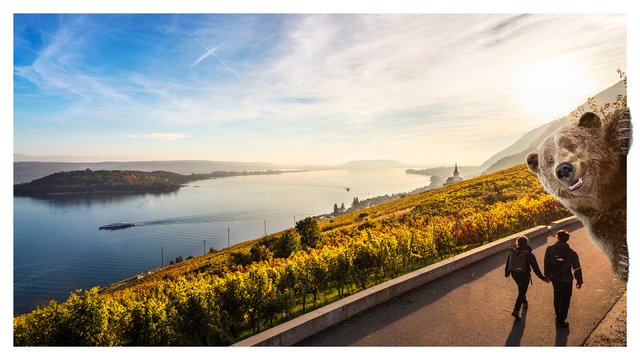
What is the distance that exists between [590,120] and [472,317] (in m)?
2.08

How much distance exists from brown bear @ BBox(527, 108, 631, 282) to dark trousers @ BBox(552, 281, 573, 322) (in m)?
0.49

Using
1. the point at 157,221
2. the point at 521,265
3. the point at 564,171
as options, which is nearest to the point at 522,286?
the point at 521,265

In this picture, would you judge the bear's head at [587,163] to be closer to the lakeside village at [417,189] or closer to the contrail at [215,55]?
the contrail at [215,55]

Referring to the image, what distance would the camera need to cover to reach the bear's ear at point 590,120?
2.45 metres

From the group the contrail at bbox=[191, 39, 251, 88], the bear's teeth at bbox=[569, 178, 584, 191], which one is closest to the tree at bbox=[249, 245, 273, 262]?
the contrail at bbox=[191, 39, 251, 88]

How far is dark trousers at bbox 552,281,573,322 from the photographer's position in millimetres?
2998

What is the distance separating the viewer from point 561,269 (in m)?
2.99

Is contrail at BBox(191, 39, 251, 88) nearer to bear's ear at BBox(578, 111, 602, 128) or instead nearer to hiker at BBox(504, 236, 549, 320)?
bear's ear at BBox(578, 111, 602, 128)

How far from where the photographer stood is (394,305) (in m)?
3.45

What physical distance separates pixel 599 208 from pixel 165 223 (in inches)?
2050

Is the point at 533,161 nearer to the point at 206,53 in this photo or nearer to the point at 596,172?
the point at 596,172
